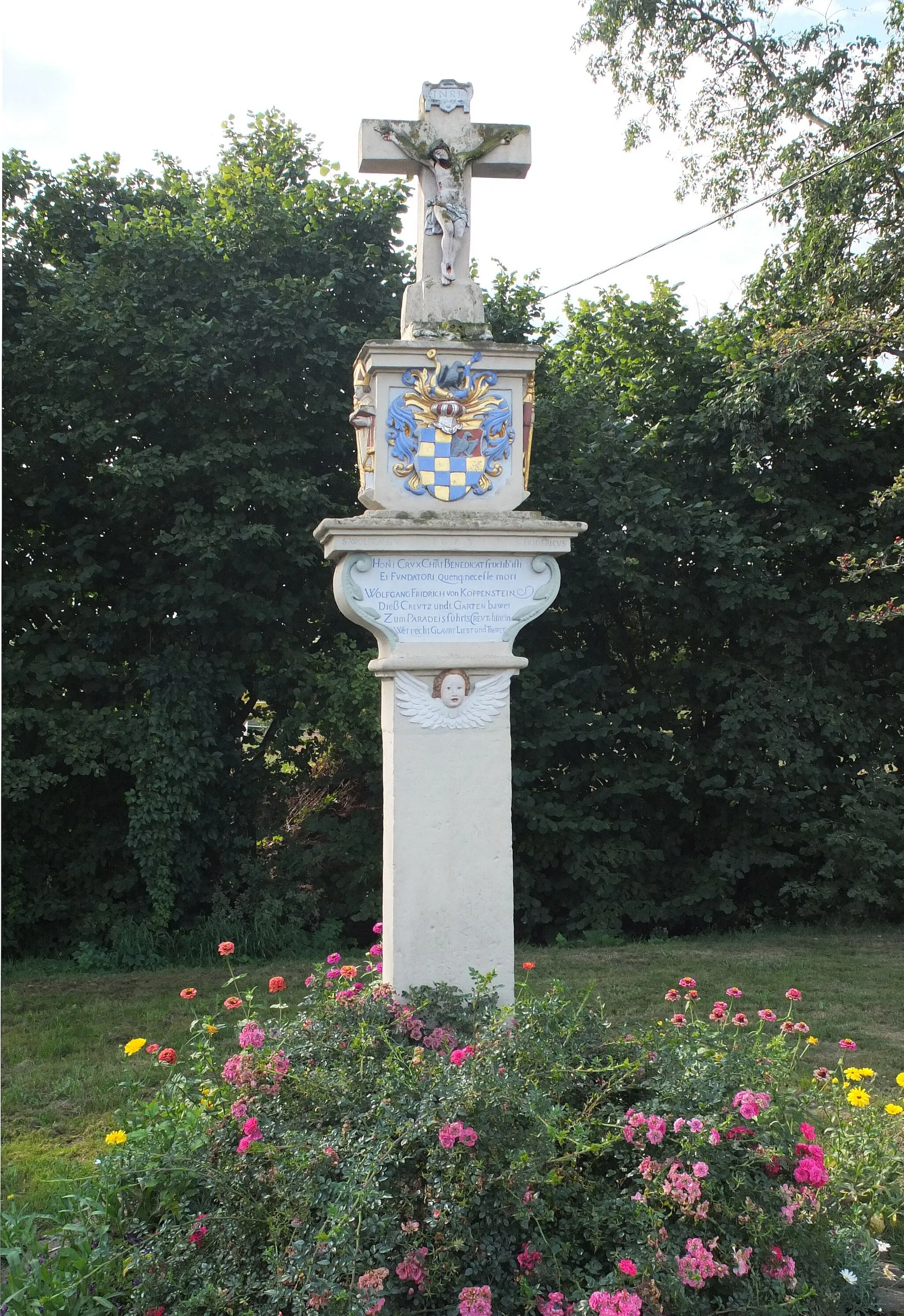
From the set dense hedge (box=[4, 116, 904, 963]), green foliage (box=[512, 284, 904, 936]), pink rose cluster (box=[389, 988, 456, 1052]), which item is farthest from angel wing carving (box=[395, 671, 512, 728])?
green foliage (box=[512, 284, 904, 936])

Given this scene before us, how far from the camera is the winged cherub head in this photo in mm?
4098

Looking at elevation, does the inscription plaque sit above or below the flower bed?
above

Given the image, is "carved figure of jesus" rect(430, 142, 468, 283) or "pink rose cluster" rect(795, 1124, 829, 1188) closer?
"pink rose cluster" rect(795, 1124, 829, 1188)

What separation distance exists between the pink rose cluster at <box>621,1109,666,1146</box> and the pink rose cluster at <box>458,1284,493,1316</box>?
0.53 meters

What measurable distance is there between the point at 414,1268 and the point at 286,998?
3858mm

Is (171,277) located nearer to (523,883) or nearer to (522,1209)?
(523,883)

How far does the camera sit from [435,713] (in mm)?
4090

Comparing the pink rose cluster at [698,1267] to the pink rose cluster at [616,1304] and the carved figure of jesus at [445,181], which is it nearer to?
the pink rose cluster at [616,1304]

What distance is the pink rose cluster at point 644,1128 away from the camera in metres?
2.73

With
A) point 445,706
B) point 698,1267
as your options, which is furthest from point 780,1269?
point 445,706

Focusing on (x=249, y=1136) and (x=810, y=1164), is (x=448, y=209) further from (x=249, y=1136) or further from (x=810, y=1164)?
(x=810, y=1164)

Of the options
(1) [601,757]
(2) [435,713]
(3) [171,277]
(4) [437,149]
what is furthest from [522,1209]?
(3) [171,277]

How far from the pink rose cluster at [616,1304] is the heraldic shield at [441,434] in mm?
2684

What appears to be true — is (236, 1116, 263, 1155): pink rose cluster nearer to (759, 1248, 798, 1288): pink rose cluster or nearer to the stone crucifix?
(759, 1248, 798, 1288): pink rose cluster
